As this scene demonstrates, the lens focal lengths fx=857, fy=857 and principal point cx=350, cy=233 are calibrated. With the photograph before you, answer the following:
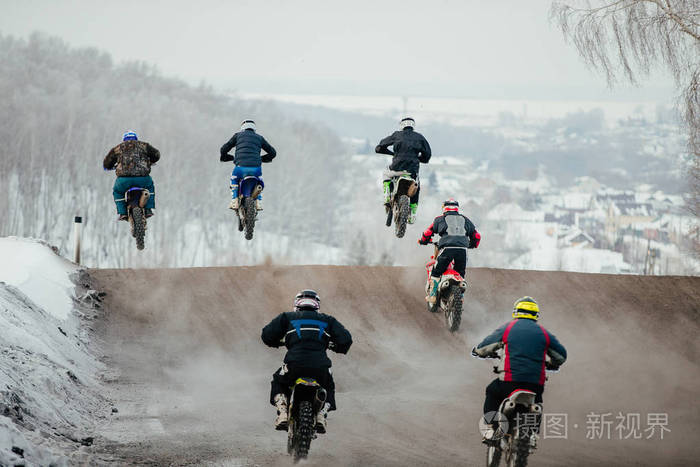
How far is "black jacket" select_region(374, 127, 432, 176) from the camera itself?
17641 millimetres

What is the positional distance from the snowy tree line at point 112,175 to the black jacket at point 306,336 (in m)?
56.9

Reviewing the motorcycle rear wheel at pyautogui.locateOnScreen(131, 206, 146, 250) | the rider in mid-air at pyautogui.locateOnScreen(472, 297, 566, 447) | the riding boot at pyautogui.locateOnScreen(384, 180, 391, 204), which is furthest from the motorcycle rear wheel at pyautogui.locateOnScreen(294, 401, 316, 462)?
the riding boot at pyautogui.locateOnScreen(384, 180, 391, 204)

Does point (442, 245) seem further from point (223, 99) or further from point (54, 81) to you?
point (223, 99)

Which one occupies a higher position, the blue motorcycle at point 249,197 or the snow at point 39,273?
the blue motorcycle at point 249,197

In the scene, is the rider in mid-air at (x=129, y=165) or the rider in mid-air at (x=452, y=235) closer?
the rider in mid-air at (x=452, y=235)

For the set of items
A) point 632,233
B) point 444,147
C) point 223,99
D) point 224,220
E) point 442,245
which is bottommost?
point 442,245

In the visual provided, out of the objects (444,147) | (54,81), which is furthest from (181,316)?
(444,147)

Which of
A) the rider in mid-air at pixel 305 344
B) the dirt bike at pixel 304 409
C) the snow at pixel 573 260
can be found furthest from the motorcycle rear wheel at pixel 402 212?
the snow at pixel 573 260

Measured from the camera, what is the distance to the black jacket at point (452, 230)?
1580cm

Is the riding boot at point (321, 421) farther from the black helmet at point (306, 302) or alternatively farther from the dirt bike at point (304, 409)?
the black helmet at point (306, 302)

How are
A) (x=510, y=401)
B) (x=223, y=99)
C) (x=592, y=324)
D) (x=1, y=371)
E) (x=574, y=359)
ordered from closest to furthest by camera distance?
(x=510, y=401) → (x=1, y=371) → (x=574, y=359) → (x=592, y=324) → (x=223, y=99)

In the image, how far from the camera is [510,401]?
944cm

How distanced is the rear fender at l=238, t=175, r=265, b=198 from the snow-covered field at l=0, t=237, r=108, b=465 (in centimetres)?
393

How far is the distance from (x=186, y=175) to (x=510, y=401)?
62.1 meters
